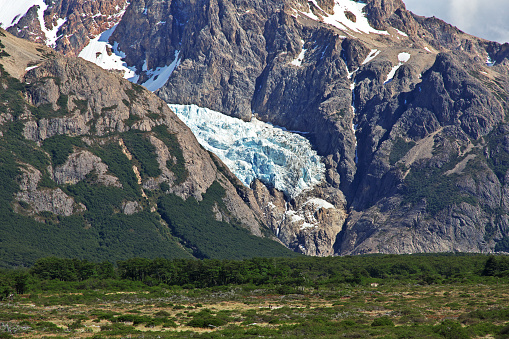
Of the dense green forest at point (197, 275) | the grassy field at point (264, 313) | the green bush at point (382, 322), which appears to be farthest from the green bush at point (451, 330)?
the dense green forest at point (197, 275)

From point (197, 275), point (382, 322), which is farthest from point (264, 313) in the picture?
point (197, 275)

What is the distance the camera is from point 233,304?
10300 centimetres

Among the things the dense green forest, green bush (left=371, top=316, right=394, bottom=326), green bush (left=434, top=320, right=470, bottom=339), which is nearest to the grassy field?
green bush (left=371, top=316, right=394, bottom=326)

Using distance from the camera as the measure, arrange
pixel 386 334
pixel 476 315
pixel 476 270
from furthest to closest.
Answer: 1. pixel 476 270
2. pixel 476 315
3. pixel 386 334

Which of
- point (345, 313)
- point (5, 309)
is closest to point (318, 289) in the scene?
point (345, 313)

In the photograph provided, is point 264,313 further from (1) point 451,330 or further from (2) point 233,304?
(1) point 451,330

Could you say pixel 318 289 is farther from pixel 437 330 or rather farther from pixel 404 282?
pixel 437 330

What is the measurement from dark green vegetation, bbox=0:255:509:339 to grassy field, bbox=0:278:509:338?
0.50 ft

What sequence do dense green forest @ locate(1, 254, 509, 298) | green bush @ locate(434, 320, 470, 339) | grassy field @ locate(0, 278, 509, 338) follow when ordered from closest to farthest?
green bush @ locate(434, 320, 470, 339) → grassy field @ locate(0, 278, 509, 338) → dense green forest @ locate(1, 254, 509, 298)

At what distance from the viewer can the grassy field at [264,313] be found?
70375 mm

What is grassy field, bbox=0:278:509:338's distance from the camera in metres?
70.4

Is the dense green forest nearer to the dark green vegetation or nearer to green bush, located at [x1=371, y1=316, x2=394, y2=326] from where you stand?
the dark green vegetation

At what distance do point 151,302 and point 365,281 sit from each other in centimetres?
6355

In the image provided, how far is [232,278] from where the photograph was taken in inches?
6063
